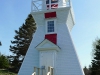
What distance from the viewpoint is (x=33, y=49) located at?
40.8 ft

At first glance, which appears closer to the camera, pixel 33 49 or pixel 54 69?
pixel 54 69

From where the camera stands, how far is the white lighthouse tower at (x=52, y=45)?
1131 cm

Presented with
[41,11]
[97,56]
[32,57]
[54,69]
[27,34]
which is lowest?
[54,69]

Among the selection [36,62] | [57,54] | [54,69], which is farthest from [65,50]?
[36,62]

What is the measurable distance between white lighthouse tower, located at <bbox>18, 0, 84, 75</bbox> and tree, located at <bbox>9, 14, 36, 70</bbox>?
13519mm

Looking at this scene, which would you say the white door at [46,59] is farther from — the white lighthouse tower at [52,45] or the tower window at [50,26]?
the tower window at [50,26]

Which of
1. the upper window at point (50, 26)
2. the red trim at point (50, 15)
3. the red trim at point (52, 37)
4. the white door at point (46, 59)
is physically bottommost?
the white door at point (46, 59)

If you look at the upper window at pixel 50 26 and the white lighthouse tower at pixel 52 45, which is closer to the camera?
the white lighthouse tower at pixel 52 45

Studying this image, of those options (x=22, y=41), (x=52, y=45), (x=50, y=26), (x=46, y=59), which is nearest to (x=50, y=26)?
(x=50, y=26)

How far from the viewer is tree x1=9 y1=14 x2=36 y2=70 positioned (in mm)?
25900

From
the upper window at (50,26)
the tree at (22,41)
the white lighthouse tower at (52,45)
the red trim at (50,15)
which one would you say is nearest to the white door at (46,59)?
the white lighthouse tower at (52,45)

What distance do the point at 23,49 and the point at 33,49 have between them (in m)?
13.9

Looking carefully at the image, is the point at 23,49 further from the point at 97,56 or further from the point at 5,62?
the point at 97,56

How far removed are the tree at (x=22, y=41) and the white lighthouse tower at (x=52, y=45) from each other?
13.5m
